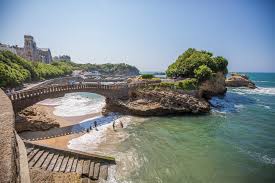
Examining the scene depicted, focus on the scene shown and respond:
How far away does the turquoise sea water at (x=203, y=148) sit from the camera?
56.6 feet

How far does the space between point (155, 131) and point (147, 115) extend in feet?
26.0

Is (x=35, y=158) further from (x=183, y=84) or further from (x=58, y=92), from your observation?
(x=183, y=84)

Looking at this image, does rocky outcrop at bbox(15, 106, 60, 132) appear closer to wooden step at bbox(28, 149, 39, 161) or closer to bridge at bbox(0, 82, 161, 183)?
bridge at bbox(0, 82, 161, 183)

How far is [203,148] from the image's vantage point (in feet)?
74.4

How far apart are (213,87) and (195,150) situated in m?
34.3

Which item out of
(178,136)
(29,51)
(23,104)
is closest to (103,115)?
(23,104)

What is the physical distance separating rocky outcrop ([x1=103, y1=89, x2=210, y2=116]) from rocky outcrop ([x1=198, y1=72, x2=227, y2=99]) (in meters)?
7.23

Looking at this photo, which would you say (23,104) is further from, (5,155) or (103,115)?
(5,155)

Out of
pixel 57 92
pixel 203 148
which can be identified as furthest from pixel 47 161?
pixel 57 92

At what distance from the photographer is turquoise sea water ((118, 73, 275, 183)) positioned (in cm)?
1725

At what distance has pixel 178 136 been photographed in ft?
85.9

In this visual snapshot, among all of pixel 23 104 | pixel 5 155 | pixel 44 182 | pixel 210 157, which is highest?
pixel 5 155

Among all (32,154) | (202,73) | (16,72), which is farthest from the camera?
(16,72)

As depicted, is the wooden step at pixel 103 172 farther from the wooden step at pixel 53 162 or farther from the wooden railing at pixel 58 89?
the wooden railing at pixel 58 89
